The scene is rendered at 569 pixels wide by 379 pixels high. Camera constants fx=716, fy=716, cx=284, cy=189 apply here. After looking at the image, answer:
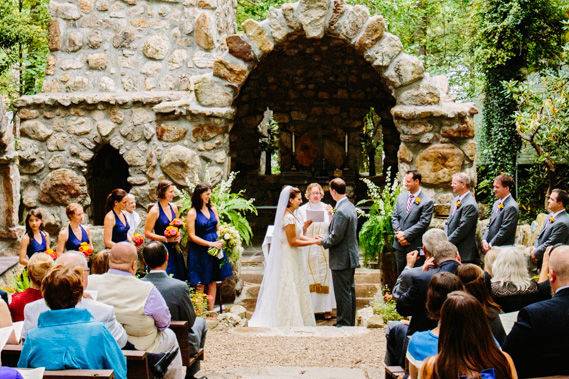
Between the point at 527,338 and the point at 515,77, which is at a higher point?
the point at 515,77

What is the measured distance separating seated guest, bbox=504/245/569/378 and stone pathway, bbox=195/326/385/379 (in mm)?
2385

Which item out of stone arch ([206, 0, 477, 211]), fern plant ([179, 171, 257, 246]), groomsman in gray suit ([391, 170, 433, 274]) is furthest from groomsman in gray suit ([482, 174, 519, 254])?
fern plant ([179, 171, 257, 246])

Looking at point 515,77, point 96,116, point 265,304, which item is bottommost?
point 265,304

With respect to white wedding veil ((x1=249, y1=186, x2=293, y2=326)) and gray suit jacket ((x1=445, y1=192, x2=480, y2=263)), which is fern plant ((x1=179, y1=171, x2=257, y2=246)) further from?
gray suit jacket ((x1=445, y1=192, x2=480, y2=263))

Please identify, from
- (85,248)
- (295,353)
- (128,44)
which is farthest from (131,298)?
(128,44)

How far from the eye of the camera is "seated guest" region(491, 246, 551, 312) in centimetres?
523

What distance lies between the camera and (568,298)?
3.54 m

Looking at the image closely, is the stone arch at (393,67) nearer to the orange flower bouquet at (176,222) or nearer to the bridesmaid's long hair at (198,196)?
the bridesmaid's long hair at (198,196)

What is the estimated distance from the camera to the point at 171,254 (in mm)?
8188

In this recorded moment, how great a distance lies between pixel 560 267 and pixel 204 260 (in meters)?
5.10

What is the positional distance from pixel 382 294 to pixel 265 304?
1470 millimetres

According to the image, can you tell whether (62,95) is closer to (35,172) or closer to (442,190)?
(35,172)

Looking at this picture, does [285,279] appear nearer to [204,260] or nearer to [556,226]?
[204,260]

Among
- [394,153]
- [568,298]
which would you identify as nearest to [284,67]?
[394,153]
